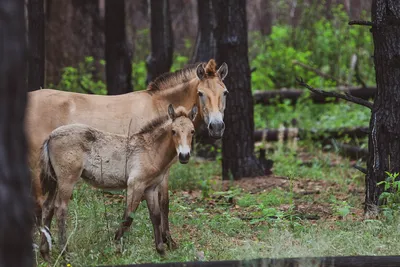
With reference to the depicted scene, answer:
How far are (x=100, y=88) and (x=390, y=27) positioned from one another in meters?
11.0

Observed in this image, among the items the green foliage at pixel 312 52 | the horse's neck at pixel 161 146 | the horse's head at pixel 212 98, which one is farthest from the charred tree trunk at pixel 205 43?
the horse's neck at pixel 161 146

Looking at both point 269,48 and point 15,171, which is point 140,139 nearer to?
point 15,171

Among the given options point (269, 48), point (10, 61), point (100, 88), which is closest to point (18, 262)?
point (10, 61)

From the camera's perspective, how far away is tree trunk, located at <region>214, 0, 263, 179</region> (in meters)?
13.3

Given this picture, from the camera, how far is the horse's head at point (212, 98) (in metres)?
9.88

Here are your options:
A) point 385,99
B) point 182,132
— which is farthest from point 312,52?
point 182,132

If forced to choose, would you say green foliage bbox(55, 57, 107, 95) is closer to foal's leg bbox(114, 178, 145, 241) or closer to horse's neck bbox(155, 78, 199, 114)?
horse's neck bbox(155, 78, 199, 114)

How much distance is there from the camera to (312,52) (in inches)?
904

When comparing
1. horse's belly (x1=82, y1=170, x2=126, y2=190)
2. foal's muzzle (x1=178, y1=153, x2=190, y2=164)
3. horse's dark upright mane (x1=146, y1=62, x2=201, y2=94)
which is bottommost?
horse's belly (x1=82, y1=170, x2=126, y2=190)

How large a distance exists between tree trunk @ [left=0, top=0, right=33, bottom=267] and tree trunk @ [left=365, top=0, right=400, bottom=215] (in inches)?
229

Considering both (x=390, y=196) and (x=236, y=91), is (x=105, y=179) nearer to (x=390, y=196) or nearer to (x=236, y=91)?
(x=390, y=196)

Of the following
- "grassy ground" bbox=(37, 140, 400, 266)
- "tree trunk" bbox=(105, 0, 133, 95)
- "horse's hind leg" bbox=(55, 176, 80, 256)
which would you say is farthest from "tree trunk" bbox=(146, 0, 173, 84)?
"horse's hind leg" bbox=(55, 176, 80, 256)

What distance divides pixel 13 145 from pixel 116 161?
10.8ft

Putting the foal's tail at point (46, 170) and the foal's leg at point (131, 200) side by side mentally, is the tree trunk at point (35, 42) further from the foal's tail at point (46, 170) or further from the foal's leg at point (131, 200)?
the foal's leg at point (131, 200)
